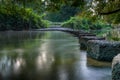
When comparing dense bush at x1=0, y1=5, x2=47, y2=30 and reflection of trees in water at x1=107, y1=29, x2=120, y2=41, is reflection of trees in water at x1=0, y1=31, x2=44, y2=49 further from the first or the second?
dense bush at x1=0, y1=5, x2=47, y2=30

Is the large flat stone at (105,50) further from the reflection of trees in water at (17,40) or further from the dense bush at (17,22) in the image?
the dense bush at (17,22)

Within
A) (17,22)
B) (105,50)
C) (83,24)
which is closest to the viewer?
(105,50)

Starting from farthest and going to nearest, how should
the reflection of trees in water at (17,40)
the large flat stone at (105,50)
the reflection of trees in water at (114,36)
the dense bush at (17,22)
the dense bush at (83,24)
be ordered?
1. the dense bush at (17,22)
2. the dense bush at (83,24)
3. the reflection of trees in water at (17,40)
4. the reflection of trees in water at (114,36)
5. the large flat stone at (105,50)

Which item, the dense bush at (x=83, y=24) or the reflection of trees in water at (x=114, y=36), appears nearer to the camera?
the reflection of trees in water at (x=114, y=36)

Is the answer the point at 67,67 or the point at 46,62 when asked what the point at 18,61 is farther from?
the point at 67,67

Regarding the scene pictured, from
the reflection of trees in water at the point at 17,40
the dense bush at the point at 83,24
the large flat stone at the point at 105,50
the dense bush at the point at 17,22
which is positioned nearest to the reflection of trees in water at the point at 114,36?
the large flat stone at the point at 105,50

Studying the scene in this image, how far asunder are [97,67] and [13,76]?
9.51 feet

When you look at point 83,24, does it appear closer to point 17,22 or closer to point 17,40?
point 17,22

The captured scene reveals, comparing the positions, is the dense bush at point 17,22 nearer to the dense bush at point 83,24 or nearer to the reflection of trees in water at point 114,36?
the dense bush at point 83,24

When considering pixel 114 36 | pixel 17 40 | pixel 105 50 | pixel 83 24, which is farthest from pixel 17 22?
pixel 105 50

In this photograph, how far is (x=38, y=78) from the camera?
7.99 meters

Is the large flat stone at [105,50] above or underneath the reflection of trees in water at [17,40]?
above

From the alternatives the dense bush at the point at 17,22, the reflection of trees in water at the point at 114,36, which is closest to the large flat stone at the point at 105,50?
the reflection of trees in water at the point at 114,36

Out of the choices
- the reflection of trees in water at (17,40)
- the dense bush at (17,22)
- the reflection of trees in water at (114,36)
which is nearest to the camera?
the reflection of trees in water at (114,36)
